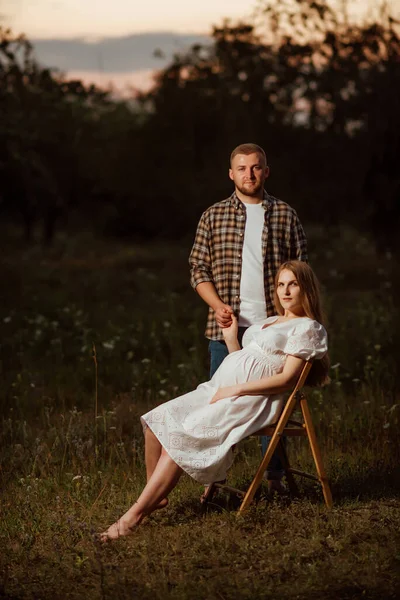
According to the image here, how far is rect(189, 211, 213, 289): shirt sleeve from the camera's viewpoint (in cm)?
623

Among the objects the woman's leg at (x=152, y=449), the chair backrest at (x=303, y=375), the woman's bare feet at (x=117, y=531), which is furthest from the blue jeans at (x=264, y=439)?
the woman's bare feet at (x=117, y=531)

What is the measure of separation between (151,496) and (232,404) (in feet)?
2.27

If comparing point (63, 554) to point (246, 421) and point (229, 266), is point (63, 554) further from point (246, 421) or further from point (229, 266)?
point (229, 266)

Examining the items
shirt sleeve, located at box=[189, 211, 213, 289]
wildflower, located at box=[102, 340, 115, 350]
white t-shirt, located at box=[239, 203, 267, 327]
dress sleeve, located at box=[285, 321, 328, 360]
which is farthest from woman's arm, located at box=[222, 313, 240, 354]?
wildflower, located at box=[102, 340, 115, 350]

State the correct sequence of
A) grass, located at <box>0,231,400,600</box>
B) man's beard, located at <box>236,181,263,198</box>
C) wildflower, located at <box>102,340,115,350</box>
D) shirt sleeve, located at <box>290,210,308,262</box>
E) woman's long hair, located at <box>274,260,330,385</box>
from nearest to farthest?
grass, located at <box>0,231,400,600</box> → woman's long hair, located at <box>274,260,330,385</box> → man's beard, located at <box>236,181,263,198</box> → shirt sleeve, located at <box>290,210,308,262</box> → wildflower, located at <box>102,340,115,350</box>

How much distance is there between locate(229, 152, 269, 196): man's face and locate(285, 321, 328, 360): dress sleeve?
102 cm

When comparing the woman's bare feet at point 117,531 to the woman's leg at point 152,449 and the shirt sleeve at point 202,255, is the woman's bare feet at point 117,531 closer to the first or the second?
the woman's leg at point 152,449

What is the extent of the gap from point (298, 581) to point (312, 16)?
17.6m

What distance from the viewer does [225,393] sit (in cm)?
551

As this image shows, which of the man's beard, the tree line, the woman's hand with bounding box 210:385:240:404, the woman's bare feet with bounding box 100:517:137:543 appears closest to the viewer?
the woman's bare feet with bounding box 100:517:137:543

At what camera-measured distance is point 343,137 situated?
850 inches

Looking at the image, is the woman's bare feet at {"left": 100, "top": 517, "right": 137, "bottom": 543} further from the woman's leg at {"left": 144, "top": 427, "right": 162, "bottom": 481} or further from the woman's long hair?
the woman's long hair

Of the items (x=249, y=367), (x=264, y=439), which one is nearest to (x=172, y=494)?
(x=264, y=439)

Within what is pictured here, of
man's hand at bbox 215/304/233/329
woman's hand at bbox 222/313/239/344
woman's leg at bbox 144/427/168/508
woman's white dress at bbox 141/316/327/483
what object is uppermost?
man's hand at bbox 215/304/233/329
